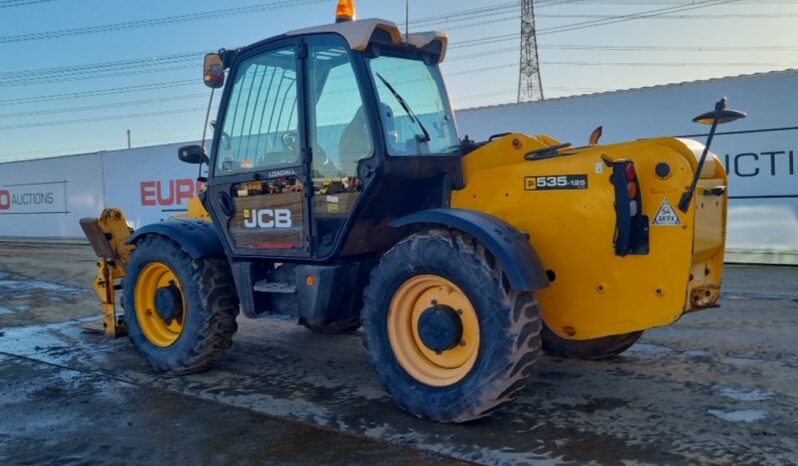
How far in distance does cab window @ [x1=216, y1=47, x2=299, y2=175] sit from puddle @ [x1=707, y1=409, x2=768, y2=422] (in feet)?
10.1

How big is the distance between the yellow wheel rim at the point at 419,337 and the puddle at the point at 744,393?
1751mm

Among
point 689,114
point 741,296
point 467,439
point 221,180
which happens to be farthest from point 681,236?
point 689,114

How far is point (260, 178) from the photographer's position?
511 centimetres

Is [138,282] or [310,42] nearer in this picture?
[310,42]

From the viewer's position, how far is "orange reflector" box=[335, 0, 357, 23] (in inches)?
191

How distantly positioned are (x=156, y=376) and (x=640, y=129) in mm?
9110

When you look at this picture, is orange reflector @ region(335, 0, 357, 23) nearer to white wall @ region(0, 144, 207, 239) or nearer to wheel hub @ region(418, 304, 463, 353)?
wheel hub @ region(418, 304, 463, 353)

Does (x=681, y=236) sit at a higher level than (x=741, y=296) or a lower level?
higher

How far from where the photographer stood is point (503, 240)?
3.91 meters

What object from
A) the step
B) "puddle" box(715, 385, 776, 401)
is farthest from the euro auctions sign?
"puddle" box(715, 385, 776, 401)

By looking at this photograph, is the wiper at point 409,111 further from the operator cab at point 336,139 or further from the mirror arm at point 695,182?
the mirror arm at point 695,182

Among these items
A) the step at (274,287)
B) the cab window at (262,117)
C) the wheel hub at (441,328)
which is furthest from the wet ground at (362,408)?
the cab window at (262,117)

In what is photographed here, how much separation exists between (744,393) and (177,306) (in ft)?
13.3

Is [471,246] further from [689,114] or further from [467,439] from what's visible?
[689,114]
